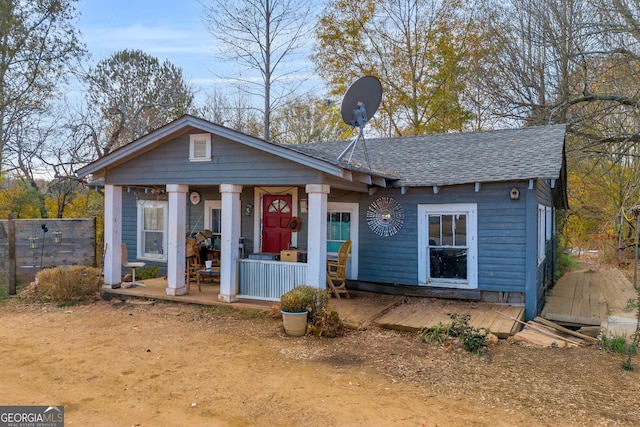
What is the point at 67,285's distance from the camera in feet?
28.1

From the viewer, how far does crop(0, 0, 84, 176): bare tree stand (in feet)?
47.2

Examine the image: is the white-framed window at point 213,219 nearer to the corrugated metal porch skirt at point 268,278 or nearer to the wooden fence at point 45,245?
the wooden fence at point 45,245

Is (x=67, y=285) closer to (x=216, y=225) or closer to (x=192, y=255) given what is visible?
(x=192, y=255)

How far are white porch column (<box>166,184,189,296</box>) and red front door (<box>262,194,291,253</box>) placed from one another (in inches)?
91.3

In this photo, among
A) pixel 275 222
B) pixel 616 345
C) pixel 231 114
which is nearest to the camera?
pixel 616 345

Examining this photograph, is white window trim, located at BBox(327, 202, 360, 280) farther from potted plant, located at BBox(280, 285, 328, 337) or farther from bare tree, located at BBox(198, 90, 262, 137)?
bare tree, located at BBox(198, 90, 262, 137)

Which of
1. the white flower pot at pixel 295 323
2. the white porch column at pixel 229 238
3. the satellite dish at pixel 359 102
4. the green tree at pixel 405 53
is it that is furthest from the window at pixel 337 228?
the green tree at pixel 405 53

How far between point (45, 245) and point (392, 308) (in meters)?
8.20

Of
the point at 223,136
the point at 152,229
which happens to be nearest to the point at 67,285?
the point at 152,229

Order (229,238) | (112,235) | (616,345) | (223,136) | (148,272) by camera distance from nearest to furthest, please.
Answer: (616,345) < (223,136) < (229,238) < (112,235) < (148,272)

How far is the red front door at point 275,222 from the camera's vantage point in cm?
1014

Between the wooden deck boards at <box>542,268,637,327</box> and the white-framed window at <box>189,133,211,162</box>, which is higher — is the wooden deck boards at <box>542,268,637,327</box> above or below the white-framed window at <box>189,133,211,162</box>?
below

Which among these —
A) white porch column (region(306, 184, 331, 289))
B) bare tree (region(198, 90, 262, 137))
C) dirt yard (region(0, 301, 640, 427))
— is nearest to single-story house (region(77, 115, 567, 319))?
white porch column (region(306, 184, 331, 289))

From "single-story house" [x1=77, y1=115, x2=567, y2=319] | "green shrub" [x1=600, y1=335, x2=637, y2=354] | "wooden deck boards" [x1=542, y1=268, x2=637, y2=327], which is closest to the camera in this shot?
"green shrub" [x1=600, y1=335, x2=637, y2=354]
